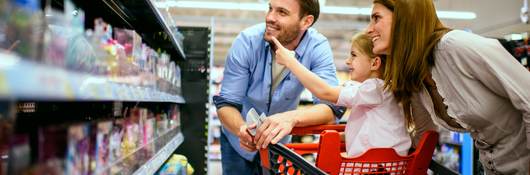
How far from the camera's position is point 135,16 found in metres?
2.72

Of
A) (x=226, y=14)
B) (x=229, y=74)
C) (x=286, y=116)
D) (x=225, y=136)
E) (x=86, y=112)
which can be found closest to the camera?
(x=286, y=116)

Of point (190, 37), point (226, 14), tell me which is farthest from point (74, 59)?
point (226, 14)

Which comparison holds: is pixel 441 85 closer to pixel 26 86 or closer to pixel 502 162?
pixel 502 162

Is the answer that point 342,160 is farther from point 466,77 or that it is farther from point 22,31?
point 22,31

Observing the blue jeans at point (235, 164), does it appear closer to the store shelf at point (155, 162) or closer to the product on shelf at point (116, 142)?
the store shelf at point (155, 162)

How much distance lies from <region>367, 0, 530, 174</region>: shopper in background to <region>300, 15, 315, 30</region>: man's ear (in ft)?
2.44

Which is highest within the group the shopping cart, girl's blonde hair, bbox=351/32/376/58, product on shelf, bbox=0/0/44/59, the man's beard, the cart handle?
the man's beard

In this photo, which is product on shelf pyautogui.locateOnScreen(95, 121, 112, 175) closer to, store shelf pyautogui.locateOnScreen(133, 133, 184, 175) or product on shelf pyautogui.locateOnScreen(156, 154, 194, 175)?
store shelf pyautogui.locateOnScreen(133, 133, 184, 175)

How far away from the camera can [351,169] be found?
153cm

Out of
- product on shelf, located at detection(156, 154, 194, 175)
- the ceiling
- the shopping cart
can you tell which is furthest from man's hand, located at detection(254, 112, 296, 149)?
the ceiling

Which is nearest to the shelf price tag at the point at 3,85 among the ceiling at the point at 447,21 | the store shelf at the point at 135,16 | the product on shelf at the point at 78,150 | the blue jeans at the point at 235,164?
the product on shelf at the point at 78,150

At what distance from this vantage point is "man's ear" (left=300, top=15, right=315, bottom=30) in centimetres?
229

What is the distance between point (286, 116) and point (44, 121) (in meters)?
0.79

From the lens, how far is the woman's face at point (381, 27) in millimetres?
1566
